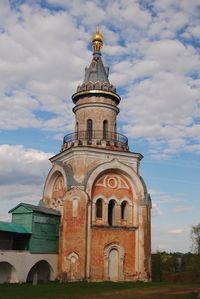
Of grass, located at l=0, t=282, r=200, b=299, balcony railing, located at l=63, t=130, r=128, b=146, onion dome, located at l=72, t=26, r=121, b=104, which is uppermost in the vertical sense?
onion dome, located at l=72, t=26, r=121, b=104

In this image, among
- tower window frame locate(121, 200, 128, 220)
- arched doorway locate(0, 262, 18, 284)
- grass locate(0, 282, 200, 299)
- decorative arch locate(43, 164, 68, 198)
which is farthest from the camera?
decorative arch locate(43, 164, 68, 198)

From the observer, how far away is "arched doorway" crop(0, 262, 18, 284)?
25419 millimetres

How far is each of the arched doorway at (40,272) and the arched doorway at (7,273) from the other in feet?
7.41

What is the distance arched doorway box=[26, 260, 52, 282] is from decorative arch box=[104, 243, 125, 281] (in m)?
3.81

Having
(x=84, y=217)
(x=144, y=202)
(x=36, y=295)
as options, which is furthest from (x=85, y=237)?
(x=36, y=295)

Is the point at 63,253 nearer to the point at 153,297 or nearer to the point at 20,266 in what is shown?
the point at 20,266

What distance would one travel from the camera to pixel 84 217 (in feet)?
90.6

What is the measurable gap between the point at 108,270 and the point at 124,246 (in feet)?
6.43

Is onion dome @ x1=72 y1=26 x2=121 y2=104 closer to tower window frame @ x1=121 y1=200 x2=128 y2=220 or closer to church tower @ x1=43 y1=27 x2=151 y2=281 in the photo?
church tower @ x1=43 y1=27 x2=151 y2=281

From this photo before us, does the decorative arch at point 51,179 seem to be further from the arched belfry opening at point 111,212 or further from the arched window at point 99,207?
the arched belfry opening at point 111,212

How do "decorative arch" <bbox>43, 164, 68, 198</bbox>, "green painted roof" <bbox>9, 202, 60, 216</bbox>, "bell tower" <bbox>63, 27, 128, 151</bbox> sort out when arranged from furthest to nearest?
"bell tower" <bbox>63, 27, 128, 151</bbox>
"decorative arch" <bbox>43, 164, 68, 198</bbox>
"green painted roof" <bbox>9, 202, 60, 216</bbox>

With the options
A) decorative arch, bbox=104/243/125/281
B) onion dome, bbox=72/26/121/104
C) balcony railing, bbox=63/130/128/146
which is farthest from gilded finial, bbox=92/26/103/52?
decorative arch, bbox=104/243/125/281

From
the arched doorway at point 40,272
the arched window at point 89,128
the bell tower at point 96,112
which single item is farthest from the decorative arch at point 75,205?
the arched window at point 89,128

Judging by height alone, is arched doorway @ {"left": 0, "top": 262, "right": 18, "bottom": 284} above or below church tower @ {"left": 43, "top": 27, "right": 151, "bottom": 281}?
below
